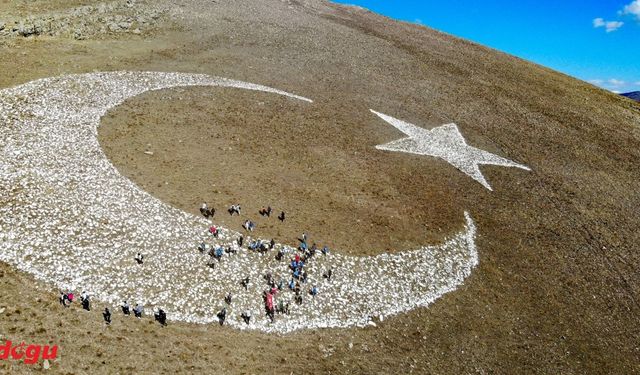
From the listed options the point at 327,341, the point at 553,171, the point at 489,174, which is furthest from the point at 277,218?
the point at 553,171

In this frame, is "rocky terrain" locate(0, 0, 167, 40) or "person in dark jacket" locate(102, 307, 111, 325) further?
"rocky terrain" locate(0, 0, 167, 40)

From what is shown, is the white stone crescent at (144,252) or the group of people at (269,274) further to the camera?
the group of people at (269,274)

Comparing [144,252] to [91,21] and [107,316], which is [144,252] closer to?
[107,316]

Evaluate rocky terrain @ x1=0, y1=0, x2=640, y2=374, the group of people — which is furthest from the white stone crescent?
rocky terrain @ x1=0, y1=0, x2=640, y2=374

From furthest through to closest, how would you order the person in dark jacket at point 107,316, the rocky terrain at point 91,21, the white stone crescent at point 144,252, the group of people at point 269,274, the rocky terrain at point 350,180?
the rocky terrain at point 91,21 < the group of people at point 269,274 < the white stone crescent at point 144,252 < the rocky terrain at point 350,180 < the person in dark jacket at point 107,316

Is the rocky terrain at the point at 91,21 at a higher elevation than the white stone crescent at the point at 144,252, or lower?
higher

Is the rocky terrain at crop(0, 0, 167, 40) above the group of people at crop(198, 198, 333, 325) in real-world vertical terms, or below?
above

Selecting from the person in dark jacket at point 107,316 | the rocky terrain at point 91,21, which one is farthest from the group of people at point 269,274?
the rocky terrain at point 91,21

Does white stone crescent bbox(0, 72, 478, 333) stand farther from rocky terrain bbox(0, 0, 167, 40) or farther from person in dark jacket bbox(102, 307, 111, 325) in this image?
rocky terrain bbox(0, 0, 167, 40)

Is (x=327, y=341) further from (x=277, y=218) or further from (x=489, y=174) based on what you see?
(x=489, y=174)

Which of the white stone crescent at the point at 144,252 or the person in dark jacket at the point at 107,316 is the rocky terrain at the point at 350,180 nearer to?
the person in dark jacket at the point at 107,316
